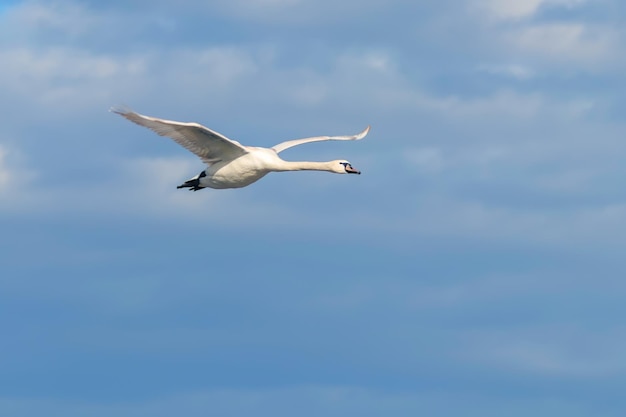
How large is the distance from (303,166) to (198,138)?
5884mm

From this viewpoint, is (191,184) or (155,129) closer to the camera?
(155,129)

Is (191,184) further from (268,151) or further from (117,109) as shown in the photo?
(117,109)

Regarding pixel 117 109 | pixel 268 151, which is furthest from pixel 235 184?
pixel 117 109

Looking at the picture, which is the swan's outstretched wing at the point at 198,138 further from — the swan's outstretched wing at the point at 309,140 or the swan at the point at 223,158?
the swan's outstretched wing at the point at 309,140

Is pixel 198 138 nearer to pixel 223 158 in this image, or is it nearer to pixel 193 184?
pixel 223 158

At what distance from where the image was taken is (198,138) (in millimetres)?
74000

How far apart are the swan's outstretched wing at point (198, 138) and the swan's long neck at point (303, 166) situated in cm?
188

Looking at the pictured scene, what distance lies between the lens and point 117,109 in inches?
2704

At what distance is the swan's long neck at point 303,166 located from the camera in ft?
247

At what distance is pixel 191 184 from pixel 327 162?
6626 mm

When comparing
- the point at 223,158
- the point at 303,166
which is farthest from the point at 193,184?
the point at 303,166

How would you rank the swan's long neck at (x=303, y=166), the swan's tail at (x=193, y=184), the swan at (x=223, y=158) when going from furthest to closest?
the swan's tail at (x=193, y=184)
the swan's long neck at (x=303, y=166)
the swan at (x=223, y=158)

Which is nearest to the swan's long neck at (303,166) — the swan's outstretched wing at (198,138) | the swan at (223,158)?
the swan at (223,158)

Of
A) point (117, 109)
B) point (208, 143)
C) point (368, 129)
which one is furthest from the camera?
point (368, 129)
